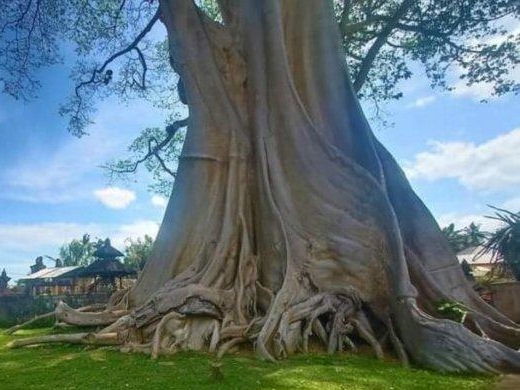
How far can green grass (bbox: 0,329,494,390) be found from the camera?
175 inches

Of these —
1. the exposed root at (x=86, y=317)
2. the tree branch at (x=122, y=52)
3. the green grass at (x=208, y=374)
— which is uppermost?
the tree branch at (x=122, y=52)

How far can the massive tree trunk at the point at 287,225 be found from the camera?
6309 mm

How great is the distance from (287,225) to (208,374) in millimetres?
2900

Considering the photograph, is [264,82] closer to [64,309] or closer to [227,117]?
[227,117]

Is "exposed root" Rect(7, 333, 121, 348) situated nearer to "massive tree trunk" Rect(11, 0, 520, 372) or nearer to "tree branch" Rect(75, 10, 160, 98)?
"massive tree trunk" Rect(11, 0, 520, 372)

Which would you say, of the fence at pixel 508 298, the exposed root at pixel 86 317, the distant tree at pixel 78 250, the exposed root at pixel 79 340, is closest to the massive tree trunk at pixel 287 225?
the exposed root at pixel 79 340

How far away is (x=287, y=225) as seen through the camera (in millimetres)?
7285

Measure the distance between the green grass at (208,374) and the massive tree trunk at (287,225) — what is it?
1.13 feet

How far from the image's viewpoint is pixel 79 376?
16.1ft

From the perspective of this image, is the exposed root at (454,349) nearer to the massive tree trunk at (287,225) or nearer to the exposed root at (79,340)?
the massive tree trunk at (287,225)

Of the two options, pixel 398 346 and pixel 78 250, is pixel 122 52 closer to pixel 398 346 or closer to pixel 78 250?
pixel 398 346

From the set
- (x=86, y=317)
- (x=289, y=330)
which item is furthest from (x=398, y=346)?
(x=86, y=317)

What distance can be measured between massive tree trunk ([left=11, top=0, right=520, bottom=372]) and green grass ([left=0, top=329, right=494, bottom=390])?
343 mm

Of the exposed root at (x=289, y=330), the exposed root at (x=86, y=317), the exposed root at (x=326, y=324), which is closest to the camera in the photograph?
the exposed root at (x=289, y=330)
